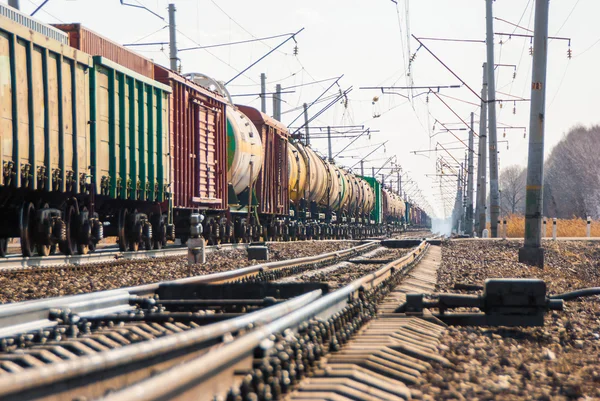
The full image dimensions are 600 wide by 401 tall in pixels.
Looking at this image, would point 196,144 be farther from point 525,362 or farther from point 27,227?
point 525,362

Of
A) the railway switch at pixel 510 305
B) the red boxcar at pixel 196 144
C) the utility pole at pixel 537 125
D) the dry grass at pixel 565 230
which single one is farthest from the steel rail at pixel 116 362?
the dry grass at pixel 565 230

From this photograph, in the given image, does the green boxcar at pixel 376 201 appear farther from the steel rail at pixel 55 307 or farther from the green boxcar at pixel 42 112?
the steel rail at pixel 55 307

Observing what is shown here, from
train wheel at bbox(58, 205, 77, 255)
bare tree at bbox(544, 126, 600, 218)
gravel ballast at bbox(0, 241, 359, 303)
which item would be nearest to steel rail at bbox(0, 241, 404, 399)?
gravel ballast at bbox(0, 241, 359, 303)

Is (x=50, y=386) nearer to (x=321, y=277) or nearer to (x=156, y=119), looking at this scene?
(x=321, y=277)

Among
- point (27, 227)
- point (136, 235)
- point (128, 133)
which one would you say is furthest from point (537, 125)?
point (27, 227)

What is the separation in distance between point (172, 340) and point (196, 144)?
15.6 metres

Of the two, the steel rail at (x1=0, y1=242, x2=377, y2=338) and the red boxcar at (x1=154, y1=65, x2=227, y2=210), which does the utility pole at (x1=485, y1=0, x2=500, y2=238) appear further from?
the steel rail at (x1=0, y1=242, x2=377, y2=338)

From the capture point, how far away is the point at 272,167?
25.0 m

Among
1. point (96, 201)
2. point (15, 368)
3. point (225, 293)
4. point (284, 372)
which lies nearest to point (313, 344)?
point (284, 372)

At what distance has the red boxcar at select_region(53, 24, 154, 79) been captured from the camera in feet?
45.1

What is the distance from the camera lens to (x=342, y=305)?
5598 mm

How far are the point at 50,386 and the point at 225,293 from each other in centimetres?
415

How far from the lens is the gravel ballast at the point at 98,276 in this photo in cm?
852

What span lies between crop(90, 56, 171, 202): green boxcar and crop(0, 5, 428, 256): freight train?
0.02m
